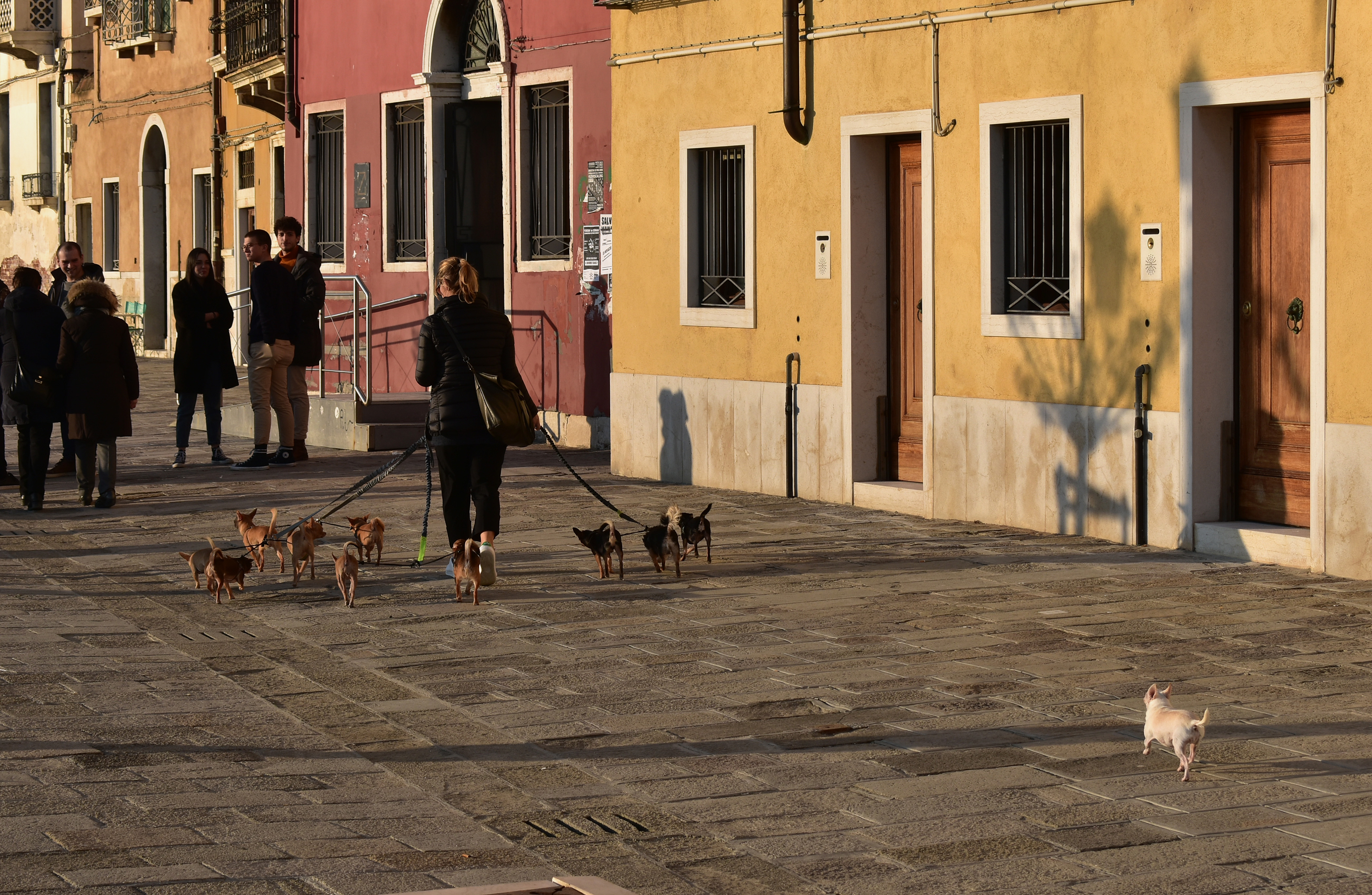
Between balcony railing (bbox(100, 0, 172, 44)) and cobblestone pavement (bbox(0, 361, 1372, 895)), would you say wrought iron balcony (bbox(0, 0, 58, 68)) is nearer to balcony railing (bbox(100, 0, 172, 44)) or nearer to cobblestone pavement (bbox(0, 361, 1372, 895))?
balcony railing (bbox(100, 0, 172, 44))

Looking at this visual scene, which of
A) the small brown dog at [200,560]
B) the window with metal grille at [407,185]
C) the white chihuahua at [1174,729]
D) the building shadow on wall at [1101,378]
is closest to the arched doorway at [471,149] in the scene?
the window with metal grille at [407,185]

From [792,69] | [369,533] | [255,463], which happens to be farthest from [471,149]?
[369,533]

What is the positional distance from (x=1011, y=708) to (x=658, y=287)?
373 inches

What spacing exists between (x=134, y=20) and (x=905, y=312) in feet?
81.7

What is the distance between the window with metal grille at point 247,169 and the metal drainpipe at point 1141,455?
20.8 meters

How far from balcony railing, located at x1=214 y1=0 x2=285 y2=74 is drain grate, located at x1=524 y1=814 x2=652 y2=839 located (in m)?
20.7

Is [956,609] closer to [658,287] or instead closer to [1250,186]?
[1250,186]

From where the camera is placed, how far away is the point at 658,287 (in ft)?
55.2

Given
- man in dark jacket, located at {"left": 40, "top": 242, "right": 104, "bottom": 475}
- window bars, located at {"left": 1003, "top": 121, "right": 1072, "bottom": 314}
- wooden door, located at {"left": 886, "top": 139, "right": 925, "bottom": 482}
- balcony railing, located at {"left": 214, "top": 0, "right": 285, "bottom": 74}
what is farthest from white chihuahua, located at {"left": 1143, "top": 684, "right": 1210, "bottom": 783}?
balcony railing, located at {"left": 214, "top": 0, "right": 285, "bottom": 74}

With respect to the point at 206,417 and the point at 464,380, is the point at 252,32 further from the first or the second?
the point at 464,380

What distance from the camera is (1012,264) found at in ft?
44.4

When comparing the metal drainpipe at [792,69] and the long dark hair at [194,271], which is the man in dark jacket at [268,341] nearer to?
the long dark hair at [194,271]

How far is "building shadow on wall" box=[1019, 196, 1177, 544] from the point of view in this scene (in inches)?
487

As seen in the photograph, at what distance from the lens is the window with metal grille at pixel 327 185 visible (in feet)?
81.6
